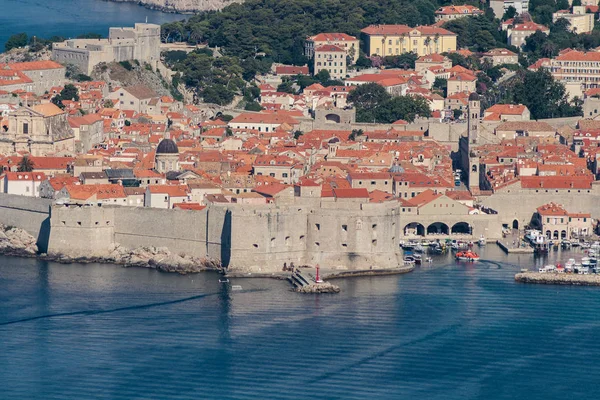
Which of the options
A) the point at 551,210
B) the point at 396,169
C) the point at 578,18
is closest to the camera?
the point at 551,210

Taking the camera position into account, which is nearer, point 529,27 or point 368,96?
point 368,96

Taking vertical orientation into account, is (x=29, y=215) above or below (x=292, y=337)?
above

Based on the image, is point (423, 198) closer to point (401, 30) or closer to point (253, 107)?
point (253, 107)

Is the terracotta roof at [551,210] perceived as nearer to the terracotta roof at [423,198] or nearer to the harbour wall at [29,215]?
the terracotta roof at [423,198]

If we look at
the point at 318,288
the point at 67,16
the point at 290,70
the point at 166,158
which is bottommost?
the point at 318,288

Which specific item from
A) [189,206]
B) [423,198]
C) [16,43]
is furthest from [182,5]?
[189,206]

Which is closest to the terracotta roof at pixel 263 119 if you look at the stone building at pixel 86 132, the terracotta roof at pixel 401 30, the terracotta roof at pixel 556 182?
the stone building at pixel 86 132

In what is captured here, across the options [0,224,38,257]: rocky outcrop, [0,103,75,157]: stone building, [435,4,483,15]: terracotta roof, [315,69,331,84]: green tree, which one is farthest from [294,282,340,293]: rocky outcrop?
[435,4,483,15]: terracotta roof

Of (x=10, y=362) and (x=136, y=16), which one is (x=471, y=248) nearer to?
(x=10, y=362)
